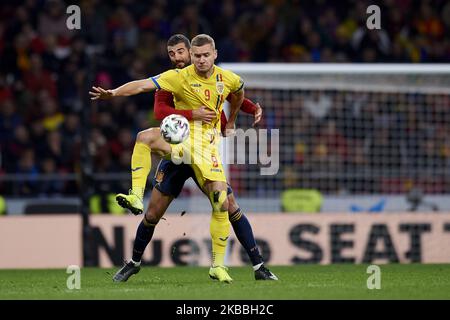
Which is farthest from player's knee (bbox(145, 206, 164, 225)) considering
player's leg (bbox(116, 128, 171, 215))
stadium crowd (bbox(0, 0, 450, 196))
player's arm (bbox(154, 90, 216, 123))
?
stadium crowd (bbox(0, 0, 450, 196))

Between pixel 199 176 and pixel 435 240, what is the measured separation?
561cm

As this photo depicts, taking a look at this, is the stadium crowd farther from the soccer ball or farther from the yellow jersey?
the soccer ball

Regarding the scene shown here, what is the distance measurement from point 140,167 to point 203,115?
0.94 meters

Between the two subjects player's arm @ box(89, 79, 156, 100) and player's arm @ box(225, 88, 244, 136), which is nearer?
player's arm @ box(89, 79, 156, 100)

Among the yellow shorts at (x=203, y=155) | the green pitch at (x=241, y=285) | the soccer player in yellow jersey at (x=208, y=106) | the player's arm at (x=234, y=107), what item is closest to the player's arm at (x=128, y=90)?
the soccer player in yellow jersey at (x=208, y=106)

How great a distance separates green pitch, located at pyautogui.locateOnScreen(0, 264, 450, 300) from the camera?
Result: 841cm

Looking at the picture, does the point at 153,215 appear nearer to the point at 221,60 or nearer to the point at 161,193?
the point at 161,193

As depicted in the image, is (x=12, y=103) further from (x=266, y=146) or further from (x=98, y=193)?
(x=266, y=146)

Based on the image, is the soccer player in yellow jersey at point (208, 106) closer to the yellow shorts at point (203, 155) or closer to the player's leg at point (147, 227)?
the yellow shorts at point (203, 155)

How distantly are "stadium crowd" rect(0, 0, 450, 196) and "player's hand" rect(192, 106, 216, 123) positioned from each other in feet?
15.8

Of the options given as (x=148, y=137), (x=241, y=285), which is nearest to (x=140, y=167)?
(x=148, y=137)

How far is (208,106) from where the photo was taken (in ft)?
31.9

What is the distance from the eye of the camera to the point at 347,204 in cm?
1486
